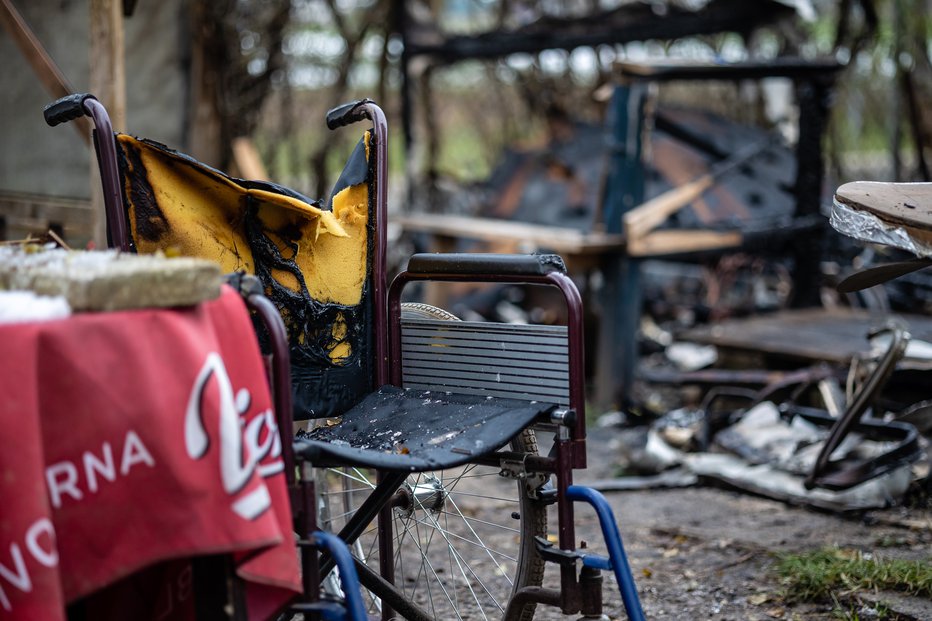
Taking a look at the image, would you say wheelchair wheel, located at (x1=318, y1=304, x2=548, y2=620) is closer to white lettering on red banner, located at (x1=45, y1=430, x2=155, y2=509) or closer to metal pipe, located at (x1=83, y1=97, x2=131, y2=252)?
metal pipe, located at (x1=83, y1=97, x2=131, y2=252)

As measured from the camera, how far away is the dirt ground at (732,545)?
295cm

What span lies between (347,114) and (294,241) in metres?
0.37

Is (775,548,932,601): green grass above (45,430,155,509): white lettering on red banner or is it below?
below

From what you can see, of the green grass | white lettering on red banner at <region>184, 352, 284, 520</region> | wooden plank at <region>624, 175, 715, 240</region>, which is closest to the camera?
white lettering on red banner at <region>184, 352, 284, 520</region>

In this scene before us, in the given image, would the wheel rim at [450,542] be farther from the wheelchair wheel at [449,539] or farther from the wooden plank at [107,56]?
the wooden plank at [107,56]

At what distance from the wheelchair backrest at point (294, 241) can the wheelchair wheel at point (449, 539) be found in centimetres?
24

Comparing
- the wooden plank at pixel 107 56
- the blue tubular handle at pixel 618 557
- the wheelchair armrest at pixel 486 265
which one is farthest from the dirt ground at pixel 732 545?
the wooden plank at pixel 107 56

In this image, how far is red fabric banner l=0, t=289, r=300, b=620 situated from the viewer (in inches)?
Answer: 54.0

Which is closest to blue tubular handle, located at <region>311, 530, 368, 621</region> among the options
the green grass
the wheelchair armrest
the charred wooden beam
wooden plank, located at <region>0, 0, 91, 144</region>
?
the wheelchair armrest

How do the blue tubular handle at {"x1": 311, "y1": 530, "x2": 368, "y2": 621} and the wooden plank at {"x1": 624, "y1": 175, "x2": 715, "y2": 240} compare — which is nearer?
the blue tubular handle at {"x1": 311, "y1": 530, "x2": 368, "y2": 621}

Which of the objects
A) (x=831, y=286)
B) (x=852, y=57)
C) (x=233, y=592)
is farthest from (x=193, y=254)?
(x=852, y=57)

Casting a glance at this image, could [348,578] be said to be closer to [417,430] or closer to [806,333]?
[417,430]

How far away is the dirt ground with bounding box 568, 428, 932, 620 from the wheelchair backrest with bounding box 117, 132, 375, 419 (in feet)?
4.19

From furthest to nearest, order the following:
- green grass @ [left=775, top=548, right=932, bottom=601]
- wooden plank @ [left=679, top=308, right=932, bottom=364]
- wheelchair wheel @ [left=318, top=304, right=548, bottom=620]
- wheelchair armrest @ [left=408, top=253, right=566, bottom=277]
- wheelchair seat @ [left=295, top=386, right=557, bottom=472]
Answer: wooden plank @ [left=679, top=308, right=932, bottom=364] < green grass @ [left=775, top=548, right=932, bottom=601] < wheelchair wheel @ [left=318, top=304, right=548, bottom=620] < wheelchair armrest @ [left=408, top=253, right=566, bottom=277] < wheelchair seat @ [left=295, top=386, right=557, bottom=472]
